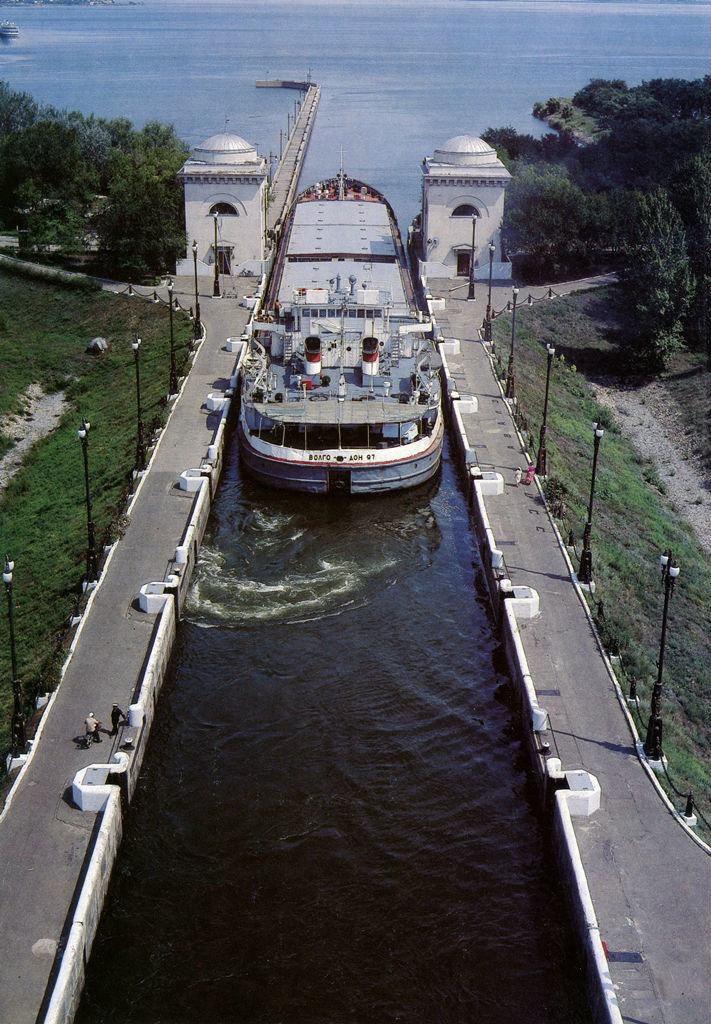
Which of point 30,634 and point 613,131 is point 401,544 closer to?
point 30,634

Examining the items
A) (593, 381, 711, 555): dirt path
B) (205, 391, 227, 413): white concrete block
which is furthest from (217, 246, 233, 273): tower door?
(205, 391, 227, 413): white concrete block

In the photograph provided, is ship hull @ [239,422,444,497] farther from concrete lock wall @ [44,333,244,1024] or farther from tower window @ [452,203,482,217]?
tower window @ [452,203,482,217]

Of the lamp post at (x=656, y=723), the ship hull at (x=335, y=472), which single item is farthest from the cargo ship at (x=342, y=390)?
the lamp post at (x=656, y=723)

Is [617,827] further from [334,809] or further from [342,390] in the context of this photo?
[342,390]

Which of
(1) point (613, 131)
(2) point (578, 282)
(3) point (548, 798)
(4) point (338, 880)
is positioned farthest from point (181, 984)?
(1) point (613, 131)

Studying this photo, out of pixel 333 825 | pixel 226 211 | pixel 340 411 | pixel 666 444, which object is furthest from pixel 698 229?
pixel 333 825

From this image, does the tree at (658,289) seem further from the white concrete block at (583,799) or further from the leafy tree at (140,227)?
the white concrete block at (583,799)
